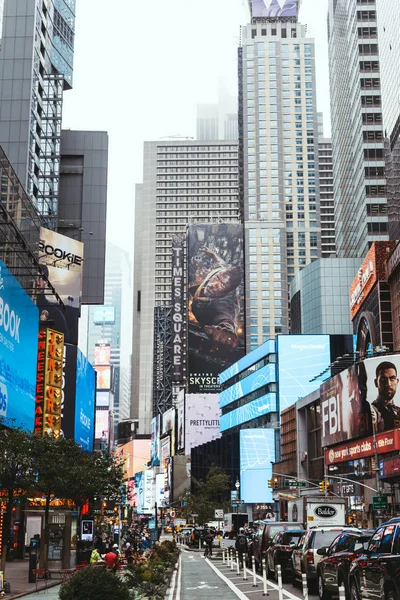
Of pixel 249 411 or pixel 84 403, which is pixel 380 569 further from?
pixel 249 411

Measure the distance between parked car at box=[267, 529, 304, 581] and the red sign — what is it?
1361 inches

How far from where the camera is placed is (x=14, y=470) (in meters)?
32.1

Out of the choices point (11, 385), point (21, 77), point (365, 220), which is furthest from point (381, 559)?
point (365, 220)

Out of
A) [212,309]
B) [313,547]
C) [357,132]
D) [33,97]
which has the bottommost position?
[313,547]

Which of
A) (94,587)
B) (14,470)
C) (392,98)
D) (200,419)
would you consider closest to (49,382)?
(14,470)

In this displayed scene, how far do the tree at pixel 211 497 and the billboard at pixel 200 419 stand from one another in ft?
139

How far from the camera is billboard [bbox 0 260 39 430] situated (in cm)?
4228

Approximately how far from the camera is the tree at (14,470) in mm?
31531

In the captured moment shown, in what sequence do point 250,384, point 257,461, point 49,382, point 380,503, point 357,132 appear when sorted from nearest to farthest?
point 380,503 → point 49,382 → point 257,461 → point 250,384 → point 357,132

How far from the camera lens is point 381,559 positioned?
14734mm

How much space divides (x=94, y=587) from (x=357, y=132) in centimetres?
14018

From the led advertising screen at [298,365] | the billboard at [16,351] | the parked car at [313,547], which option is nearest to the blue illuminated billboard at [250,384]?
the led advertising screen at [298,365]

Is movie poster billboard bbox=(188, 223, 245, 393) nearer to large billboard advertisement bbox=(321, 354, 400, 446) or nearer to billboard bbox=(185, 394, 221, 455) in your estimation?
billboard bbox=(185, 394, 221, 455)

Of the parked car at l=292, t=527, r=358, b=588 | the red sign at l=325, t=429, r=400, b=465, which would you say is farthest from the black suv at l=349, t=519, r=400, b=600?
the red sign at l=325, t=429, r=400, b=465
